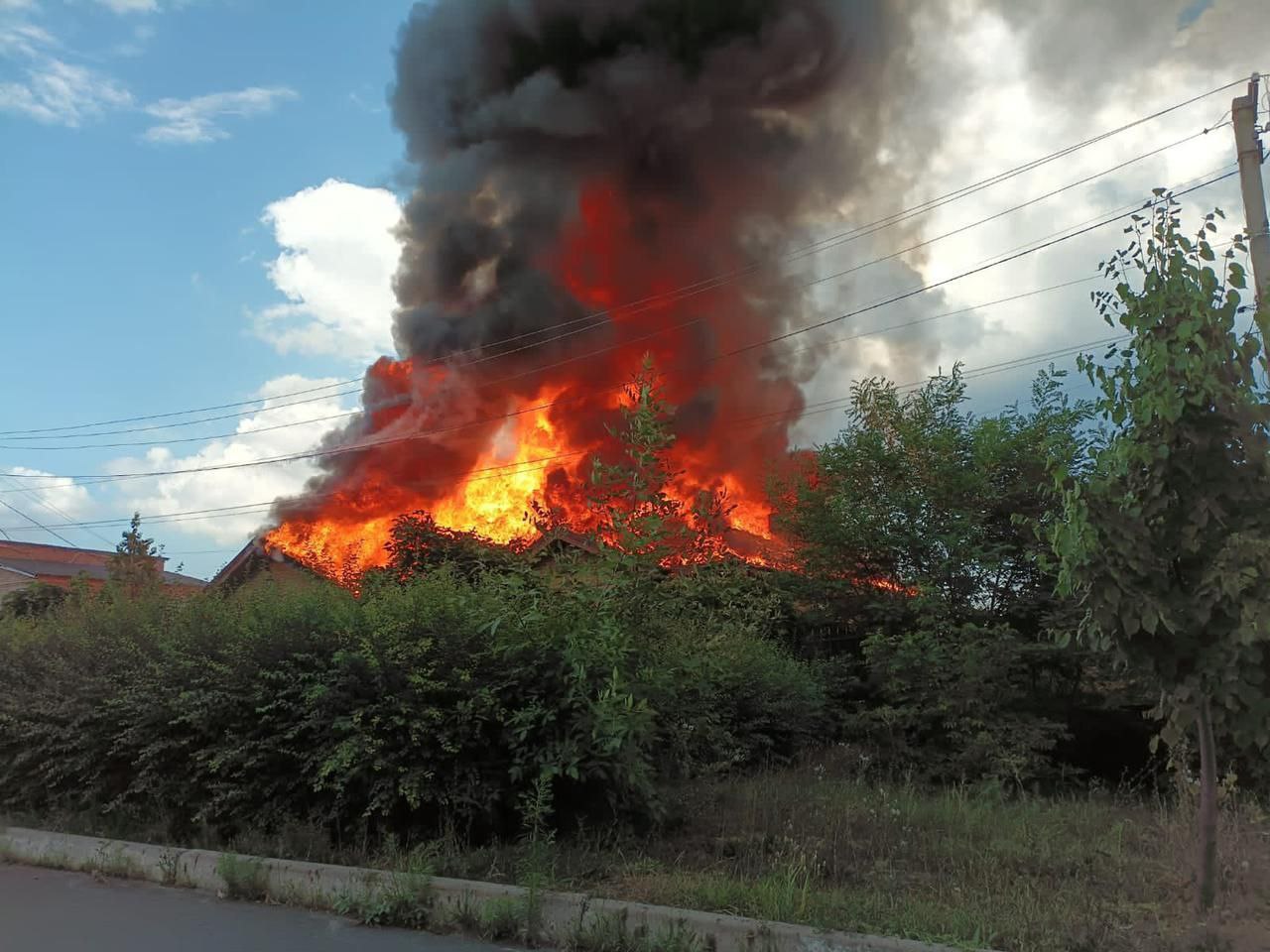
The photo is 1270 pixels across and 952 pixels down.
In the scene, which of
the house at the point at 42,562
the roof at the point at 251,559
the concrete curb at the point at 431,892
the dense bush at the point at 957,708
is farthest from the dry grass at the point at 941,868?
the house at the point at 42,562

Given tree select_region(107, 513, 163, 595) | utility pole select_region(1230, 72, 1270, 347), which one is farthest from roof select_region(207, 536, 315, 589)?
utility pole select_region(1230, 72, 1270, 347)

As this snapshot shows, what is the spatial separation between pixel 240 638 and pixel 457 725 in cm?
224

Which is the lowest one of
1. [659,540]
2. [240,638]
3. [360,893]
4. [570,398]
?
[360,893]

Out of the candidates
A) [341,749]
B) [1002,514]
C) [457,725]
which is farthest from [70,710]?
[1002,514]

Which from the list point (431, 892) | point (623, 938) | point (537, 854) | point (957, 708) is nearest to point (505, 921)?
point (431, 892)

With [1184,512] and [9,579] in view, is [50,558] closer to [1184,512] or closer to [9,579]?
[9,579]

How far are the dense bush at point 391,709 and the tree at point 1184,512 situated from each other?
2845 mm

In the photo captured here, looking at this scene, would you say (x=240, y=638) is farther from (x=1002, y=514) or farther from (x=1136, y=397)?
(x=1002, y=514)

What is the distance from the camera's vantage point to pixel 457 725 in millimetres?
6586

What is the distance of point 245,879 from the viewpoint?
6016 mm

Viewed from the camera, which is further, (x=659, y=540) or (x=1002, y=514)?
(x=1002, y=514)

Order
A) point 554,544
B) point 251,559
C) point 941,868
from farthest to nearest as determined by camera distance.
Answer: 1. point 251,559
2. point 554,544
3. point 941,868

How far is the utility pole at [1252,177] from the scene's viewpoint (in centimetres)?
798

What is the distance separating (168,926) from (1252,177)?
34.1 feet
